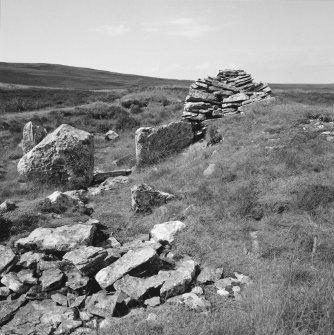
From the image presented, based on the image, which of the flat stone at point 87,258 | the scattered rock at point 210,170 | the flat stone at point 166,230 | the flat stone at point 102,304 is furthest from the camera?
the scattered rock at point 210,170

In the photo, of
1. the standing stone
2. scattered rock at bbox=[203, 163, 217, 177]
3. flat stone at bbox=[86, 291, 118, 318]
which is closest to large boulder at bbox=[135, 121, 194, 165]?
scattered rock at bbox=[203, 163, 217, 177]

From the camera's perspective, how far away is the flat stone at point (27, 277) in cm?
785

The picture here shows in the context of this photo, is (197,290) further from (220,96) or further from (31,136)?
(220,96)

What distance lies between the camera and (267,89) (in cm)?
2344

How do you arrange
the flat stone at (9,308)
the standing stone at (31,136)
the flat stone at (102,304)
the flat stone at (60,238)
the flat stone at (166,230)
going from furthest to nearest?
the standing stone at (31,136), the flat stone at (166,230), the flat stone at (60,238), the flat stone at (9,308), the flat stone at (102,304)

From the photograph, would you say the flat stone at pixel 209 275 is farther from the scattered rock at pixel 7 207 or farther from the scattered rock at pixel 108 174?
the scattered rock at pixel 108 174

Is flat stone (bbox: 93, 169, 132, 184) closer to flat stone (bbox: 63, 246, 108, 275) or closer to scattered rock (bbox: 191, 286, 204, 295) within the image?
flat stone (bbox: 63, 246, 108, 275)

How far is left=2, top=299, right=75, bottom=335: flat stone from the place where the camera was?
641cm

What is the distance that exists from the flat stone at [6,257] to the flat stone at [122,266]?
7.21ft

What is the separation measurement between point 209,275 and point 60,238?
3.88 metres

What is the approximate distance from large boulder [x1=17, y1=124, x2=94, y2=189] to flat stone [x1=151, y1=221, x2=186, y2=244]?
248 inches

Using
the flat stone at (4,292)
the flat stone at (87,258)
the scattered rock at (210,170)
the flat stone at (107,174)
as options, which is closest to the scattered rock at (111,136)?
the flat stone at (107,174)

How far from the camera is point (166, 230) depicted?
31.4 ft

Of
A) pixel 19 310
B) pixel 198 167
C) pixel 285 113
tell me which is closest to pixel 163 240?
pixel 19 310
